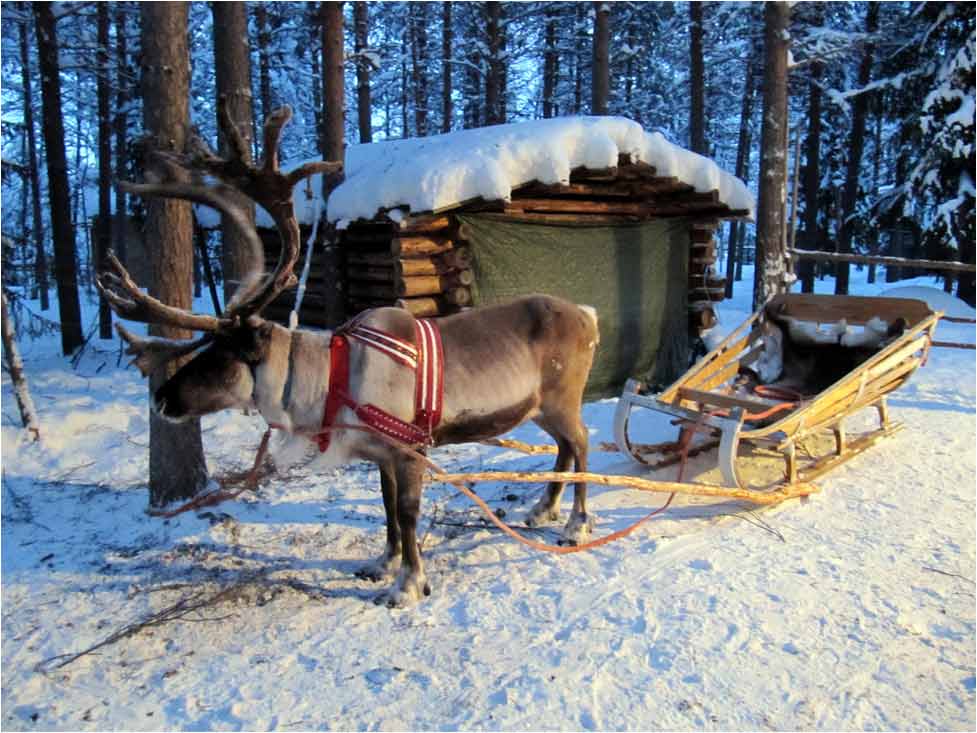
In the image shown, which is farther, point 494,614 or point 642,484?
point 642,484

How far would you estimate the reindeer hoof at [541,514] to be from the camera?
15.1 ft

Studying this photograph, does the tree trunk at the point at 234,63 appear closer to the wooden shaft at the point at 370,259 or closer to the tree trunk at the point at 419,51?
the wooden shaft at the point at 370,259

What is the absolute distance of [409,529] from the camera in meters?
3.68

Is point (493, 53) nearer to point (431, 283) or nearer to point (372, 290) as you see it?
point (372, 290)

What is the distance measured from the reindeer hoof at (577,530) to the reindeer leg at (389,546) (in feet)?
3.58

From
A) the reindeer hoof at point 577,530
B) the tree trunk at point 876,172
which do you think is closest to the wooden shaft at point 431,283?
the reindeer hoof at point 577,530

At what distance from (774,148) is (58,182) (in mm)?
11241

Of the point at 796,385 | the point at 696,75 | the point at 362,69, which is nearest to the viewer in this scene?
the point at 796,385

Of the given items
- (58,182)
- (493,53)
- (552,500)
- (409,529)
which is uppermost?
(493,53)

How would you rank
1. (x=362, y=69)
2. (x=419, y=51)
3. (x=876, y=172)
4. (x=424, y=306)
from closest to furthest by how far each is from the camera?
(x=424, y=306), (x=362, y=69), (x=419, y=51), (x=876, y=172)

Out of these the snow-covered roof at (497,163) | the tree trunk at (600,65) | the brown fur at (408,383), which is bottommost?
the brown fur at (408,383)

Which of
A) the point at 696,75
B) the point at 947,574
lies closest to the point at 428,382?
the point at 947,574

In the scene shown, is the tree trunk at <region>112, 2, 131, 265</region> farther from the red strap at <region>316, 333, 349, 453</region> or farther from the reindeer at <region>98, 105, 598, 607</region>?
the red strap at <region>316, 333, 349, 453</region>

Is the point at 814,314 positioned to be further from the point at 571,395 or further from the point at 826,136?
the point at 826,136
